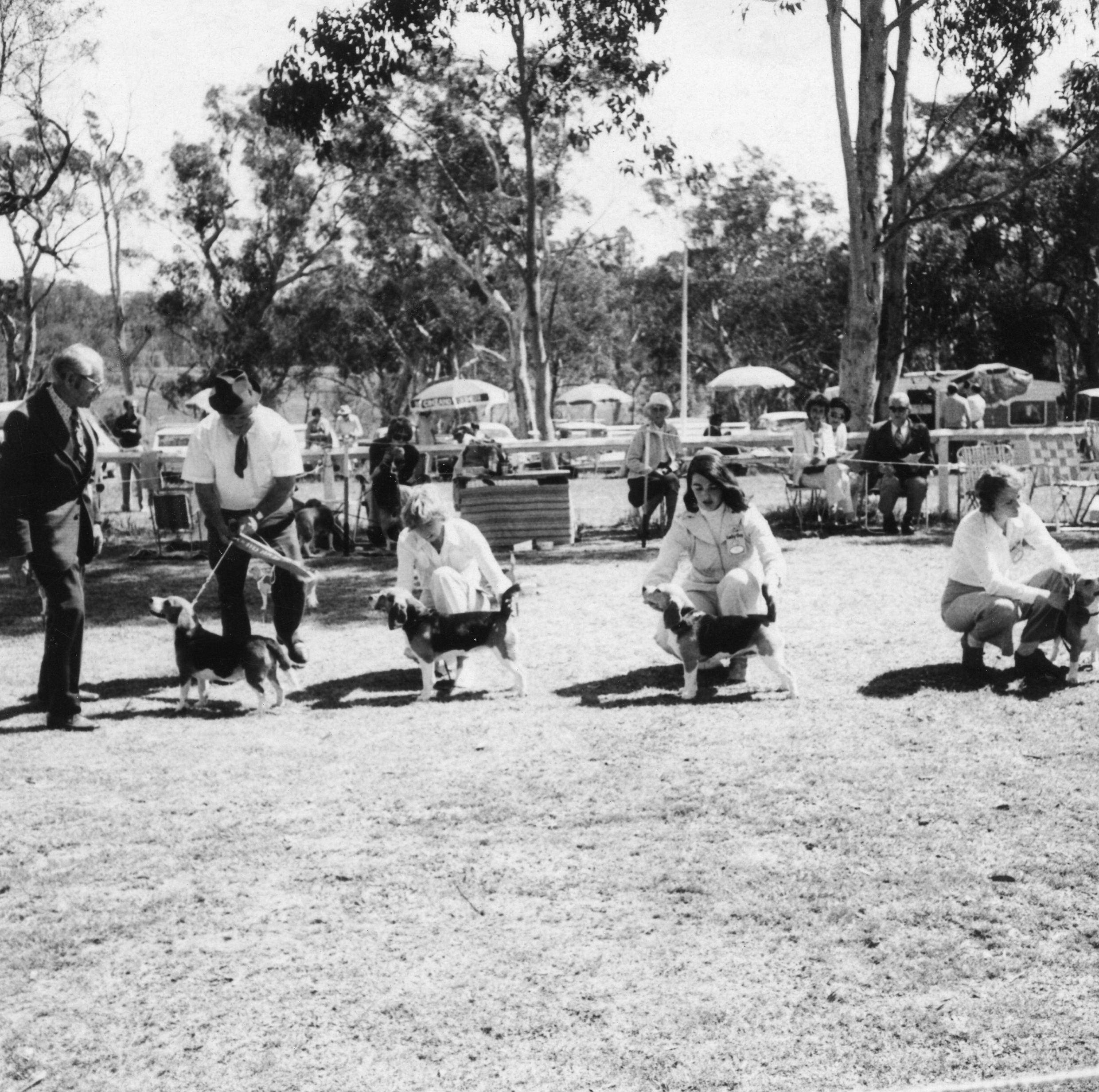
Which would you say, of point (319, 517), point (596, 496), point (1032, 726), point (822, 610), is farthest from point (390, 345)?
point (1032, 726)

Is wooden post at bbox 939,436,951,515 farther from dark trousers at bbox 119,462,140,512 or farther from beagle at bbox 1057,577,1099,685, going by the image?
dark trousers at bbox 119,462,140,512

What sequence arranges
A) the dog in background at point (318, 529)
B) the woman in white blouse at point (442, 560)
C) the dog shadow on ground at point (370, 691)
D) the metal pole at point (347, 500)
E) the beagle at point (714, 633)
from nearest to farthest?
the beagle at point (714, 633), the dog shadow on ground at point (370, 691), the woman in white blouse at point (442, 560), the dog in background at point (318, 529), the metal pole at point (347, 500)

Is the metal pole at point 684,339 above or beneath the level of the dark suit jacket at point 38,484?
above

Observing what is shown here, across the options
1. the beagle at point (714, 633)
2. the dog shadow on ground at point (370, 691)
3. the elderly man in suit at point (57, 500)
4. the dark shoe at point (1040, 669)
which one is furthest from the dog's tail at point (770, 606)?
the elderly man in suit at point (57, 500)

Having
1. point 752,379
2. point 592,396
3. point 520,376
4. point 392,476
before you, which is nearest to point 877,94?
point 392,476

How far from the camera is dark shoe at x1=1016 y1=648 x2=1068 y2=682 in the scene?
24.6 feet

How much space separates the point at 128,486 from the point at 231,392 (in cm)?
1306

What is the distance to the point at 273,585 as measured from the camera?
26.4 feet

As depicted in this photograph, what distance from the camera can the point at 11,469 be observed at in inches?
273

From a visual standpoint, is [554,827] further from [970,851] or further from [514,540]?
[514,540]

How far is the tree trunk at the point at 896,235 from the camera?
1995 cm

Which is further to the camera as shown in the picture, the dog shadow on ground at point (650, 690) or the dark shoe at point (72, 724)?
the dog shadow on ground at point (650, 690)

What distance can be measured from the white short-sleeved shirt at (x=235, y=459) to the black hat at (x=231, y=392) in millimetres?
129

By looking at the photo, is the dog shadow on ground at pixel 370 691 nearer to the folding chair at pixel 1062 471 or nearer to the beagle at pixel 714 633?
the beagle at pixel 714 633
